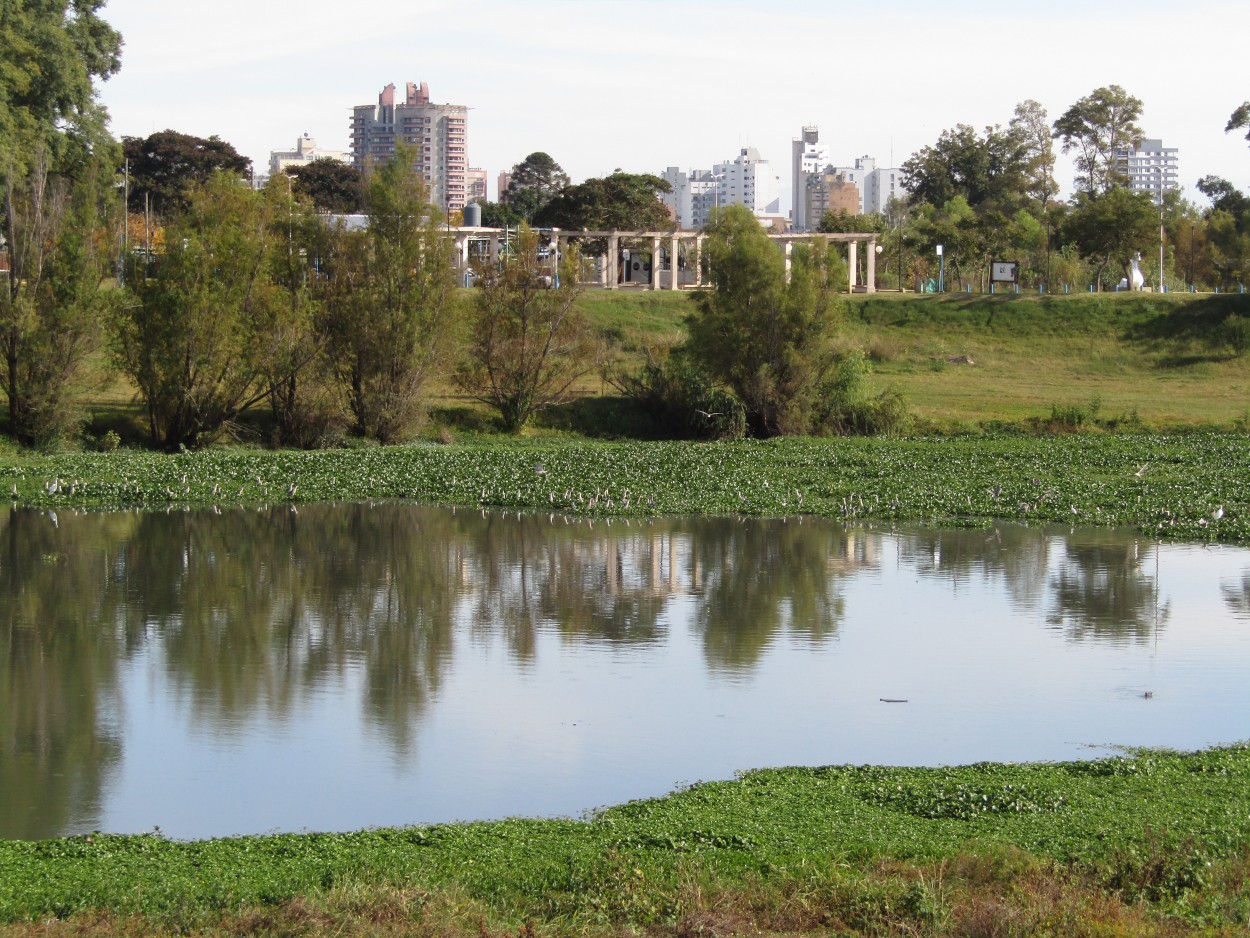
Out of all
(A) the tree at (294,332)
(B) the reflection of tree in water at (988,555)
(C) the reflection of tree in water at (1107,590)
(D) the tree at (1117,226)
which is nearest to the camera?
(C) the reflection of tree in water at (1107,590)

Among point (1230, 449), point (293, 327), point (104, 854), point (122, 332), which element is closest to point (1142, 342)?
point (1230, 449)

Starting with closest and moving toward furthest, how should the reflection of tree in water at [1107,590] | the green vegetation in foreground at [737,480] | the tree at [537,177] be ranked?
the reflection of tree in water at [1107,590], the green vegetation in foreground at [737,480], the tree at [537,177]

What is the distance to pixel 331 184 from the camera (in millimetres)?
76312

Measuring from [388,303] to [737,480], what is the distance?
43.7 feet

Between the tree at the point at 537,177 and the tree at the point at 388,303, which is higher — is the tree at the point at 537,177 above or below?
above

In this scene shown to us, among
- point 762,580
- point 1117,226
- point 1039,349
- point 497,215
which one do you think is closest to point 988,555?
point 762,580

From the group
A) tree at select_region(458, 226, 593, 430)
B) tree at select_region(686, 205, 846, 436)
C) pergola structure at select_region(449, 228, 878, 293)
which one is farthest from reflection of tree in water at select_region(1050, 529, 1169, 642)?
pergola structure at select_region(449, 228, 878, 293)

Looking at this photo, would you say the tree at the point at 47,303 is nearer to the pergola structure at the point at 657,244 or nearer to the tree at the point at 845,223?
the pergola structure at the point at 657,244

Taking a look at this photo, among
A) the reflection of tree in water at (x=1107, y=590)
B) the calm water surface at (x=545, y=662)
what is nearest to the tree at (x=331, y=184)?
the calm water surface at (x=545, y=662)

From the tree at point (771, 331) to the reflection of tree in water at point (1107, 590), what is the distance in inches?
711

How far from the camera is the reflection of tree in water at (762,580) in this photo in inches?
666

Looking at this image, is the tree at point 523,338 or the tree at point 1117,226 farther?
the tree at point 1117,226

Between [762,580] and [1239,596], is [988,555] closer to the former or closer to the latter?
[1239,596]

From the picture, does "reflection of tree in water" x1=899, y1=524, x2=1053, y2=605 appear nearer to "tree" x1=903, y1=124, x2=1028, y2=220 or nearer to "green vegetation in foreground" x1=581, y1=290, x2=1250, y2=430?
"green vegetation in foreground" x1=581, y1=290, x2=1250, y2=430
